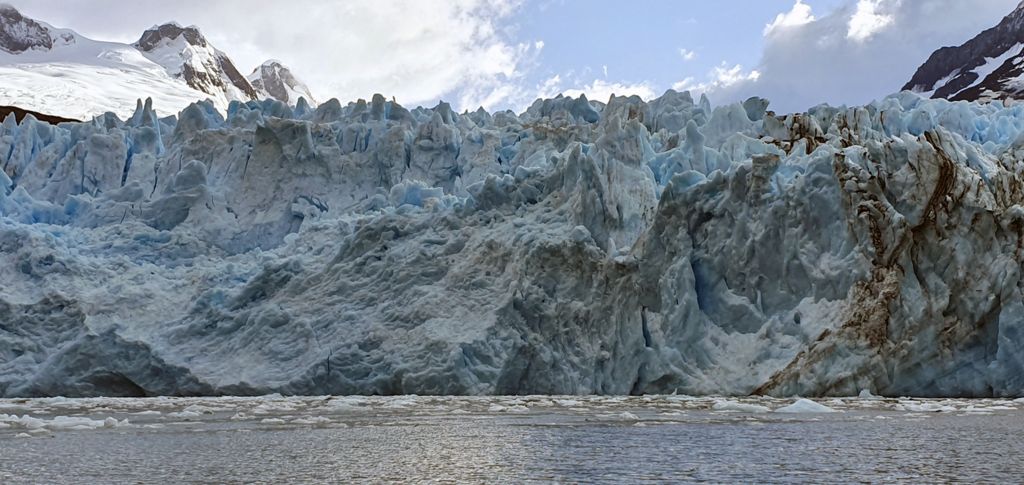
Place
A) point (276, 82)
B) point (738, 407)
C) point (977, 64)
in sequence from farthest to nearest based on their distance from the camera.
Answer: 1. point (276, 82)
2. point (977, 64)
3. point (738, 407)

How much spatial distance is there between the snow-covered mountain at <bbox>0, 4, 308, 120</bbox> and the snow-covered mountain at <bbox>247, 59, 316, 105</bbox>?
311mm

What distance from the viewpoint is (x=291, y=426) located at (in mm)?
8516

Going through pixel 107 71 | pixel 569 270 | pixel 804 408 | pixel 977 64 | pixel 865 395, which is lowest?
pixel 804 408

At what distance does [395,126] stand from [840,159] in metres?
8.48

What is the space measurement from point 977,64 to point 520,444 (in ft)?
166

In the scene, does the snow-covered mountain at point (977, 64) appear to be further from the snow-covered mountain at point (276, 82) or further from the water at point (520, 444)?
the snow-covered mountain at point (276, 82)

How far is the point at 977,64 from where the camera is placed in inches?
2000

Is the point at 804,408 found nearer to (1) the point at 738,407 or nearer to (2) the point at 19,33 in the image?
(1) the point at 738,407

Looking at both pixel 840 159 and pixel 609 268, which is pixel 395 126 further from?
pixel 840 159

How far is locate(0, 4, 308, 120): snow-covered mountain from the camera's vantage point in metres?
54.8

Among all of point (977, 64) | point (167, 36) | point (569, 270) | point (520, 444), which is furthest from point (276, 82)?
point (520, 444)

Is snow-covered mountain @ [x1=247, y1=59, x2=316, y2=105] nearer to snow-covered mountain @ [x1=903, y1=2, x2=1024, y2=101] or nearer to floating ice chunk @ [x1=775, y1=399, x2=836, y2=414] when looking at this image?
snow-covered mountain @ [x1=903, y1=2, x2=1024, y2=101]

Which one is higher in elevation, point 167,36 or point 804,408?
point 167,36

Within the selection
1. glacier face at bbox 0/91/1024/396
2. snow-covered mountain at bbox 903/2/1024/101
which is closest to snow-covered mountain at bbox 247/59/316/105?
snow-covered mountain at bbox 903/2/1024/101
